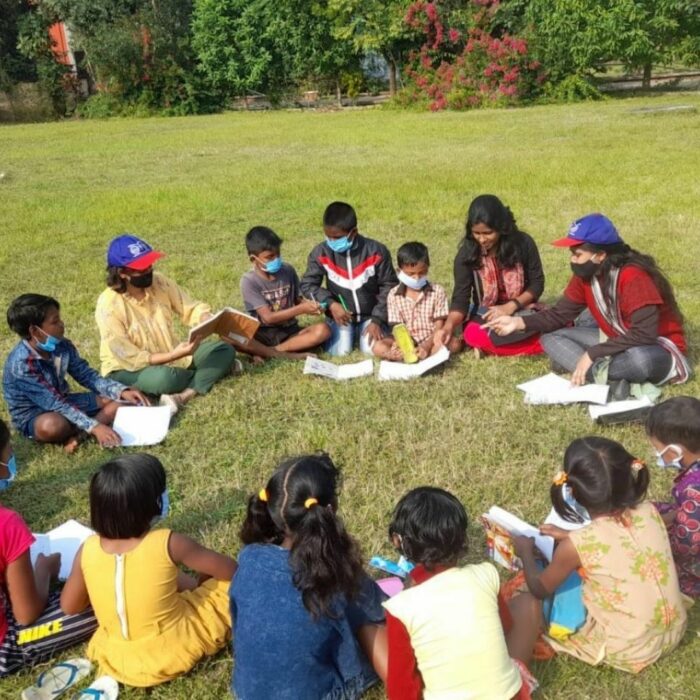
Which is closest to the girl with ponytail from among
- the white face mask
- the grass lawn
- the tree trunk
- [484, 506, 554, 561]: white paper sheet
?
the grass lawn

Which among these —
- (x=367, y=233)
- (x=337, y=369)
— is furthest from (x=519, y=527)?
(x=367, y=233)

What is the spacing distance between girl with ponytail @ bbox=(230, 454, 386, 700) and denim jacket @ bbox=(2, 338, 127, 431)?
2.24m

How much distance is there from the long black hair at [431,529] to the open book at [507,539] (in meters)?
0.73

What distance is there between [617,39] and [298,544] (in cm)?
2651

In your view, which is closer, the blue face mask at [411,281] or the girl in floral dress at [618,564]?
the girl in floral dress at [618,564]

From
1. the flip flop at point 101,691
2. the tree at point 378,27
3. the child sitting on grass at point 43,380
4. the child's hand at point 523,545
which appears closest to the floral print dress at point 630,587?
the child's hand at point 523,545

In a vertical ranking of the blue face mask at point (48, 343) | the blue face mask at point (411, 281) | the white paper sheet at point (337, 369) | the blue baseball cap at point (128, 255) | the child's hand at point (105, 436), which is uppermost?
the blue baseball cap at point (128, 255)

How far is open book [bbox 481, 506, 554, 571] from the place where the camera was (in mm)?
2953

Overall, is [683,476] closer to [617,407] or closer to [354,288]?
[617,407]

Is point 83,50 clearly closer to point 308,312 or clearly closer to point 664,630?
point 308,312

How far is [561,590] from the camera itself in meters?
2.60

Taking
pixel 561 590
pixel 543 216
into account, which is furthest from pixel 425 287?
pixel 543 216

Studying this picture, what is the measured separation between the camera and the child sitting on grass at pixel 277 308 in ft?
17.7

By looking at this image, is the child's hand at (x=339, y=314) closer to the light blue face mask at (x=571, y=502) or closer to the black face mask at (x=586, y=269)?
the black face mask at (x=586, y=269)
